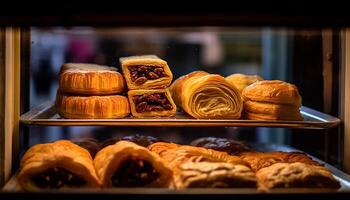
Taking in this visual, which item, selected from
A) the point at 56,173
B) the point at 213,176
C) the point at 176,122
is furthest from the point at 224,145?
the point at 56,173

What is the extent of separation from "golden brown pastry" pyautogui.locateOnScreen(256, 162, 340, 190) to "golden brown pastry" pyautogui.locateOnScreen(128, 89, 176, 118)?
0.51 m

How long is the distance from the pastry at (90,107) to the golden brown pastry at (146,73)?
117 millimetres

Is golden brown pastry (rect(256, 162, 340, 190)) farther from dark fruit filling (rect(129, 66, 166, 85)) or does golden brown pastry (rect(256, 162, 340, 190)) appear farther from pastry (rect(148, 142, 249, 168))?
dark fruit filling (rect(129, 66, 166, 85))

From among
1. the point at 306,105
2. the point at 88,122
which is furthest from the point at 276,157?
the point at 88,122

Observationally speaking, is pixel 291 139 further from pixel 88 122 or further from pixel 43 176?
pixel 43 176

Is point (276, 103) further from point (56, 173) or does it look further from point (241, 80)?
point (56, 173)

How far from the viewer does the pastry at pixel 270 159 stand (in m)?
1.86

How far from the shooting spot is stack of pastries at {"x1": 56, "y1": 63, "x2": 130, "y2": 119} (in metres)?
1.95

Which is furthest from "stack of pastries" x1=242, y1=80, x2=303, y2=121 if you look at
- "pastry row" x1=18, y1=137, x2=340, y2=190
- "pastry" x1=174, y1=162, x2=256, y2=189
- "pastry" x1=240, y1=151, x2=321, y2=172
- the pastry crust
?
"pastry" x1=174, y1=162, x2=256, y2=189

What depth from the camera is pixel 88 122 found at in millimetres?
1832

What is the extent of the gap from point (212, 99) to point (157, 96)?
22cm

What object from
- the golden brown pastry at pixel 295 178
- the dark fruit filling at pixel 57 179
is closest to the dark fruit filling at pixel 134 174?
the dark fruit filling at pixel 57 179

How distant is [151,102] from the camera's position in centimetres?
204

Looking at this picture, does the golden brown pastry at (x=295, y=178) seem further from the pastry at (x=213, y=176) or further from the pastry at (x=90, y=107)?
the pastry at (x=90, y=107)
